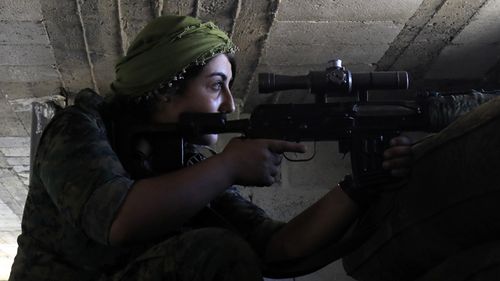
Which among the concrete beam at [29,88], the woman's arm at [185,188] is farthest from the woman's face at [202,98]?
the concrete beam at [29,88]

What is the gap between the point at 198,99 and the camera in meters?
1.30

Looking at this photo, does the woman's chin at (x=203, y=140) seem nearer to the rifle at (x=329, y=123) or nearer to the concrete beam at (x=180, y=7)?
the rifle at (x=329, y=123)

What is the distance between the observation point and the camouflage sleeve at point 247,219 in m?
1.25

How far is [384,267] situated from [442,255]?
0.48ft

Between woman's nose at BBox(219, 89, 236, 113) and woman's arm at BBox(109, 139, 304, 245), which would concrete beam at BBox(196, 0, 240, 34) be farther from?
woman's arm at BBox(109, 139, 304, 245)

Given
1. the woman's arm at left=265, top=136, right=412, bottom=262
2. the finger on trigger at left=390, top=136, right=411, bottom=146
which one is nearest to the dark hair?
the woman's arm at left=265, top=136, right=412, bottom=262

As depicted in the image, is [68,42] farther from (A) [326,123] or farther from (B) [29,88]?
(A) [326,123]

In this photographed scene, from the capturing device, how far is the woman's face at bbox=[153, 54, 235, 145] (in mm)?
1301

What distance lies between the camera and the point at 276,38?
2.15 metres

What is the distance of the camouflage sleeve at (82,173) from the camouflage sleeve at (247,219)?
35 centimetres

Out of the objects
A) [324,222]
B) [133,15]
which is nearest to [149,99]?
[324,222]

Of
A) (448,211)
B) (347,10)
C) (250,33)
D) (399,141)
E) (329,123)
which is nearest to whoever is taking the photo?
(448,211)

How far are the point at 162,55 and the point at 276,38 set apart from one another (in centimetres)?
94

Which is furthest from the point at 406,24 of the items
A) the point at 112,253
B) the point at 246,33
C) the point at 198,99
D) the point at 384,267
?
the point at 112,253
